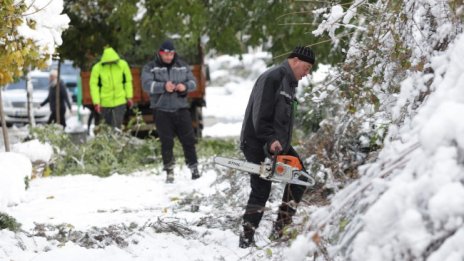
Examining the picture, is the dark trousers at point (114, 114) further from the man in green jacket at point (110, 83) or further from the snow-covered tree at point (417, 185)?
the snow-covered tree at point (417, 185)

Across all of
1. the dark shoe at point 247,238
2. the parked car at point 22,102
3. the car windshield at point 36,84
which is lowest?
the parked car at point 22,102

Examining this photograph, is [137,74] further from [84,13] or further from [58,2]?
[58,2]

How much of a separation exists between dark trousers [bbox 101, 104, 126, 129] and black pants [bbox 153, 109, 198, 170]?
2758mm

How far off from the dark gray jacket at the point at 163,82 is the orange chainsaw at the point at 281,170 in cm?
356

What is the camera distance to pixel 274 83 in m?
5.99

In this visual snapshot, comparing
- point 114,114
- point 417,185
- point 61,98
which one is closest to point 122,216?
point 114,114

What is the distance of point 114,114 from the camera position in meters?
12.5

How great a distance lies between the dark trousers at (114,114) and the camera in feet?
40.9

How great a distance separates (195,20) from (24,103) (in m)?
10.7

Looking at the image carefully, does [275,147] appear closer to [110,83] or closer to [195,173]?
[195,173]

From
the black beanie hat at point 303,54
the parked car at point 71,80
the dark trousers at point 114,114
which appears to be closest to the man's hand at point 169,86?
the dark trousers at point 114,114

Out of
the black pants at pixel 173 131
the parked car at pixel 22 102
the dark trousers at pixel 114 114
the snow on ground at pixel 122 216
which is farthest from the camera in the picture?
the parked car at pixel 22 102

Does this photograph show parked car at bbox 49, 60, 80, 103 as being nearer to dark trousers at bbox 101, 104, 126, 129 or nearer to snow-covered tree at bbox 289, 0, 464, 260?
dark trousers at bbox 101, 104, 126, 129

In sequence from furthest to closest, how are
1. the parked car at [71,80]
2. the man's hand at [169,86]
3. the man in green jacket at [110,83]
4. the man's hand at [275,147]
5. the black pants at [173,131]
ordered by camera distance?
the parked car at [71,80], the man in green jacket at [110,83], the black pants at [173,131], the man's hand at [169,86], the man's hand at [275,147]
